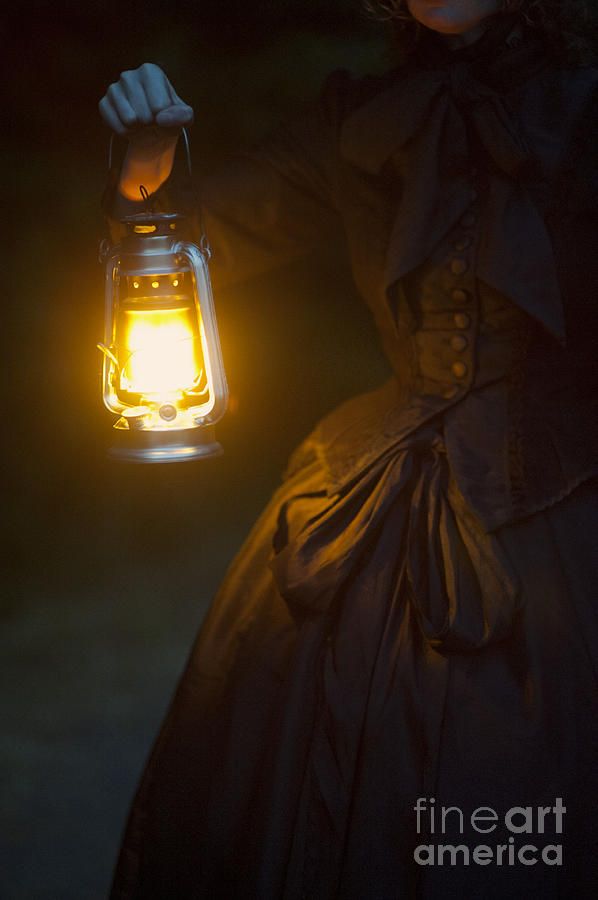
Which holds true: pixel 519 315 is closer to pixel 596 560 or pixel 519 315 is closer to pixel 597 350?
pixel 597 350

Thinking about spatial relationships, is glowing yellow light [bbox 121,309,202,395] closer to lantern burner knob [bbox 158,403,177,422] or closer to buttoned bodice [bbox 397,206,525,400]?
lantern burner knob [bbox 158,403,177,422]

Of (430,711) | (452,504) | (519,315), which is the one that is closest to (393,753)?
(430,711)

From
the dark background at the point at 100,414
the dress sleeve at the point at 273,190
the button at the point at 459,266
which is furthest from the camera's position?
the dark background at the point at 100,414

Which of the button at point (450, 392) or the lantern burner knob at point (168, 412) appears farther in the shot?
the button at point (450, 392)

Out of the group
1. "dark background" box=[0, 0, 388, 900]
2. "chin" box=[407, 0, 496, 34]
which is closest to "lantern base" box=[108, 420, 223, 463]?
"chin" box=[407, 0, 496, 34]

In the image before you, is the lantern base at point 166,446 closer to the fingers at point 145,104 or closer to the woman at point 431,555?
the woman at point 431,555

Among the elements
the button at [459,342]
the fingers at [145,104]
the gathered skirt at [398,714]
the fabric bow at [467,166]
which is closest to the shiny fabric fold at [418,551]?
the gathered skirt at [398,714]
